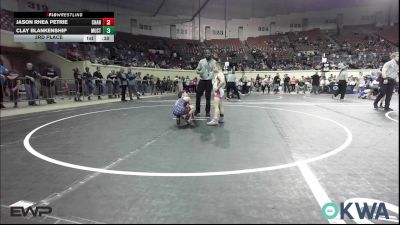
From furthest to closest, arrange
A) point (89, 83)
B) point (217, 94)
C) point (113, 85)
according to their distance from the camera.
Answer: point (113, 85) < point (89, 83) < point (217, 94)

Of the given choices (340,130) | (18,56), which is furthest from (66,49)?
(340,130)

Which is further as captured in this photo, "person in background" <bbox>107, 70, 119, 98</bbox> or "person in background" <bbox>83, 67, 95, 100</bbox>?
"person in background" <bbox>107, 70, 119, 98</bbox>

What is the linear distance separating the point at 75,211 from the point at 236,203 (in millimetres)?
1308

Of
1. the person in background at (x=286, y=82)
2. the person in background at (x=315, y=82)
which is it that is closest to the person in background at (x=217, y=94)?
the person in background at (x=315, y=82)

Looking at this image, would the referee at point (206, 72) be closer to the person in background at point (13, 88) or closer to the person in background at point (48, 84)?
the person in background at point (13, 88)

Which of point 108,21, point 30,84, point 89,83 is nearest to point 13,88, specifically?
point 30,84

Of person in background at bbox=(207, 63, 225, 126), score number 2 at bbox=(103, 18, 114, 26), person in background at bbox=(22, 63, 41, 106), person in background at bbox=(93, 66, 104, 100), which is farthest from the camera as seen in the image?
person in background at bbox=(93, 66, 104, 100)

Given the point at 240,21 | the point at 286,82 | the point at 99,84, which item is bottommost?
the point at 99,84

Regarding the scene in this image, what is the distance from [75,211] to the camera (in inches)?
101

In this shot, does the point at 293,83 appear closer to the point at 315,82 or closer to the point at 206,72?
the point at 315,82
